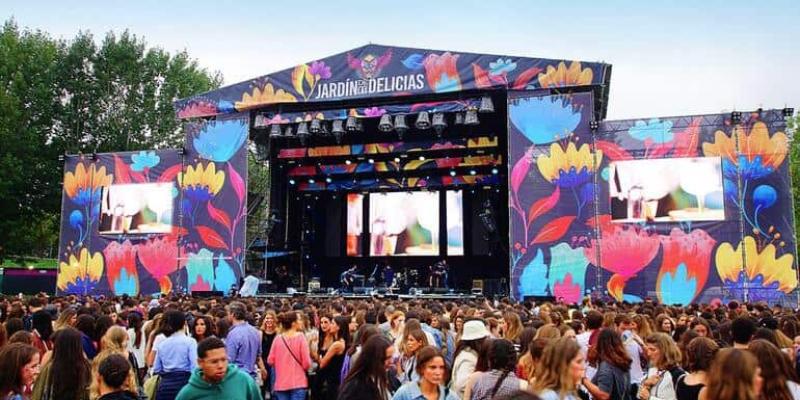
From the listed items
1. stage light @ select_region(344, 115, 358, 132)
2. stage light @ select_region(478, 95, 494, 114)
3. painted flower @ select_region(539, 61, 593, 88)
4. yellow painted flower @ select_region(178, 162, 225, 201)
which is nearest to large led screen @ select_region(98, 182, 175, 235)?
yellow painted flower @ select_region(178, 162, 225, 201)

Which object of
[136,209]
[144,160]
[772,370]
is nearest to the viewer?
[772,370]

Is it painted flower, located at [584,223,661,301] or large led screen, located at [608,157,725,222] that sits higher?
large led screen, located at [608,157,725,222]

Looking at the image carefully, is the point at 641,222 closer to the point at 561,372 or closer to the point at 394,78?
the point at 394,78

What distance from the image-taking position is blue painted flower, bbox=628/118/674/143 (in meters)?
17.4

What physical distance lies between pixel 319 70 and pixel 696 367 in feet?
58.3

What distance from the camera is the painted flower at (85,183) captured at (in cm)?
2303

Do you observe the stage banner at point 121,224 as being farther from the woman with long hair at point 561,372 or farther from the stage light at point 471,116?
the woman with long hair at point 561,372

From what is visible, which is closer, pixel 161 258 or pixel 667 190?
pixel 667 190

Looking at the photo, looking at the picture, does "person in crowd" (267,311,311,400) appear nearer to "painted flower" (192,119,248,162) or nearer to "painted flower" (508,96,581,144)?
"painted flower" (508,96,581,144)

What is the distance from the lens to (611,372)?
4.49 meters

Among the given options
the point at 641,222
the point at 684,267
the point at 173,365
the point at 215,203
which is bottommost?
the point at 173,365

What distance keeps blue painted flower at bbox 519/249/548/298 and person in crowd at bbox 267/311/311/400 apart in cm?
1238

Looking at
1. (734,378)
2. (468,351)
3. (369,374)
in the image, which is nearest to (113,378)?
(369,374)

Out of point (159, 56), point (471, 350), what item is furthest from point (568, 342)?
point (159, 56)
